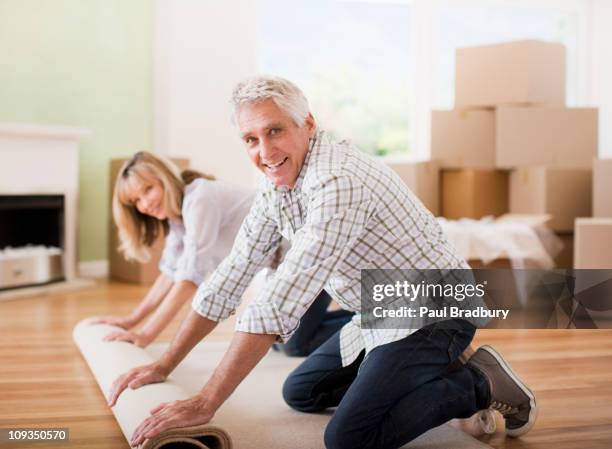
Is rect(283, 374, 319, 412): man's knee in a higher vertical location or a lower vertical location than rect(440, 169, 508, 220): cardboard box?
lower

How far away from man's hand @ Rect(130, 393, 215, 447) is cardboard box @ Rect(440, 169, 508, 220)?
10.9ft

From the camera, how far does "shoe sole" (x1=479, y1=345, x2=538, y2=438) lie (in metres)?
1.70

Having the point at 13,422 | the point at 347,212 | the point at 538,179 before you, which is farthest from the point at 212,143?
the point at 347,212

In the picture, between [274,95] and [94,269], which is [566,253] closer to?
[94,269]

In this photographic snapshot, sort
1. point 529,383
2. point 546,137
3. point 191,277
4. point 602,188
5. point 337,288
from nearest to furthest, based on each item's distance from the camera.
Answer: point 337,288, point 529,383, point 191,277, point 602,188, point 546,137

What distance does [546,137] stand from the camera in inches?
175

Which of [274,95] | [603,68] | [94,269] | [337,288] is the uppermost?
[603,68]

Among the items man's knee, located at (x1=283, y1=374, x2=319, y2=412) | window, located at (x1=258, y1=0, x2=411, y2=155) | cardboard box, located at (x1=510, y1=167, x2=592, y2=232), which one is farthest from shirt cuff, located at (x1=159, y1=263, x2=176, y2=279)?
window, located at (x1=258, y1=0, x2=411, y2=155)

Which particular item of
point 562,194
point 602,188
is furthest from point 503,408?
point 562,194

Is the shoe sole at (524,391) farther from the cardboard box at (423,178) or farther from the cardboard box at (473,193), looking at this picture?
the cardboard box at (473,193)

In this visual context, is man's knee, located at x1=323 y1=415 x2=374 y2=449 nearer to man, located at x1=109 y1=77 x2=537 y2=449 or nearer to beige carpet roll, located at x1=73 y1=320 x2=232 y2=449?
man, located at x1=109 y1=77 x2=537 y2=449

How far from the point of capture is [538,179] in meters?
4.32

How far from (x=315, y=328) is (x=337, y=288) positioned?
3.05 feet

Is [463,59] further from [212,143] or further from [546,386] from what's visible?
[546,386]
